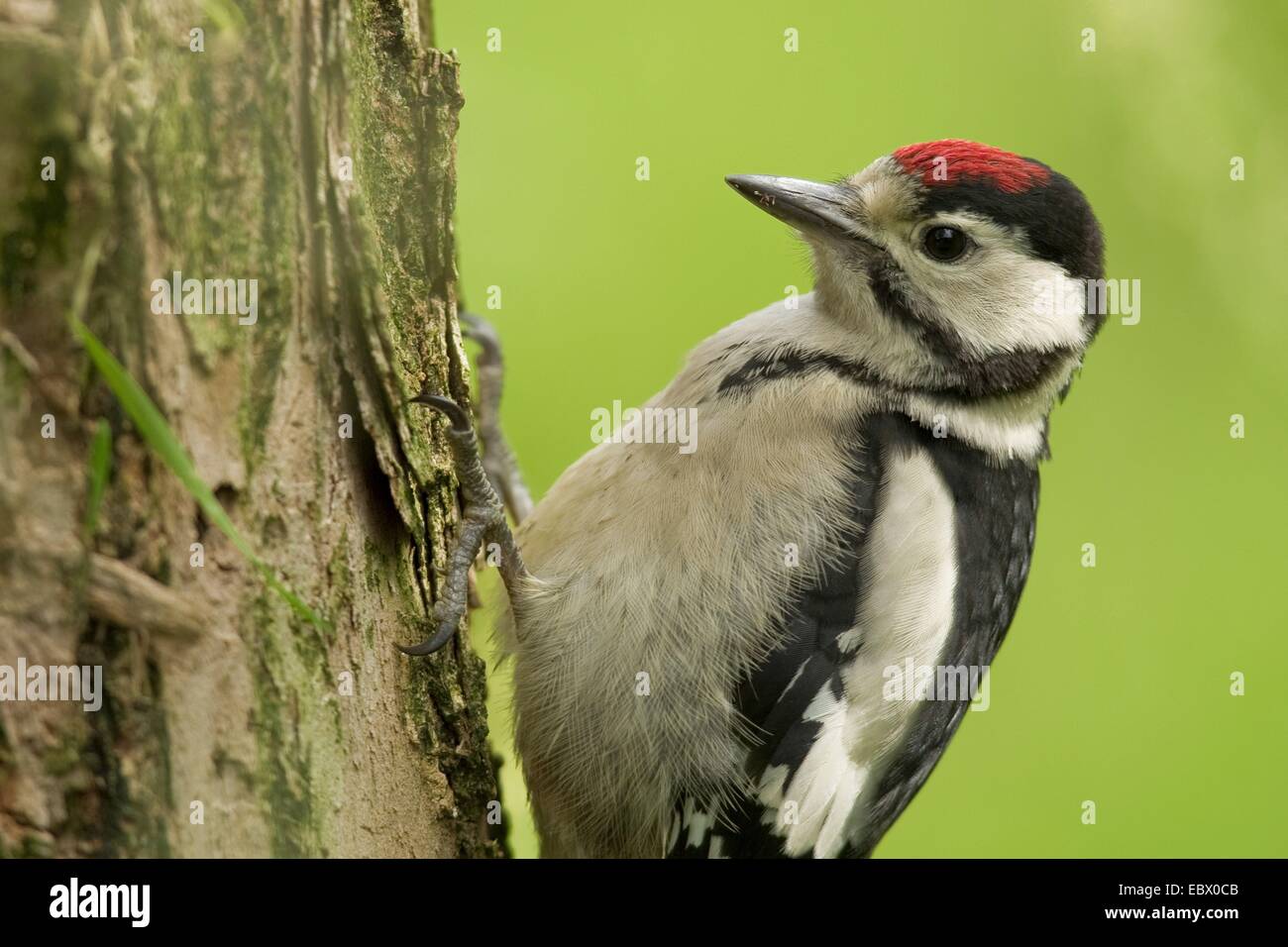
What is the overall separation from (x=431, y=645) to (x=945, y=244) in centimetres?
144

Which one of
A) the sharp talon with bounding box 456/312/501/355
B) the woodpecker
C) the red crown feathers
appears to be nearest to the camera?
the woodpecker

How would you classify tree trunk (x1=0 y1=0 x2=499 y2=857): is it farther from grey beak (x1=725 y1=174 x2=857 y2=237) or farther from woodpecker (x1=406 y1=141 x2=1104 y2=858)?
grey beak (x1=725 y1=174 x2=857 y2=237)

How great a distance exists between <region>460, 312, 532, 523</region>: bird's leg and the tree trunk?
1.22 m

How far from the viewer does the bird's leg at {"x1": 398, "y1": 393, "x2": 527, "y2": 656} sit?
6.97ft

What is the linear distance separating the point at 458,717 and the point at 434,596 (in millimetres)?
219

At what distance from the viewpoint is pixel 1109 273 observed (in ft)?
11.5

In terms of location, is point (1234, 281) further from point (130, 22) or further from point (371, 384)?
point (130, 22)

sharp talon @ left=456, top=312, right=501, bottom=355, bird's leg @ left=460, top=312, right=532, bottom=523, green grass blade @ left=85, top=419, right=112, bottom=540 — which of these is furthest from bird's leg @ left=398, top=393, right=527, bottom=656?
sharp talon @ left=456, top=312, right=501, bottom=355

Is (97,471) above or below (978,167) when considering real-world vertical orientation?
below

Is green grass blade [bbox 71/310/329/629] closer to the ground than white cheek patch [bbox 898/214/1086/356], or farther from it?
closer to the ground

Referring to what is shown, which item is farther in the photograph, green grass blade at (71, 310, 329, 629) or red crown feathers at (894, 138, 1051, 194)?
red crown feathers at (894, 138, 1051, 194)

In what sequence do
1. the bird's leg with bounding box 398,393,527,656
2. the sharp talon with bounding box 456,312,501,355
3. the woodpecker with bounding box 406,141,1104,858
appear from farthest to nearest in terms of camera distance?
the sharp talon with bounding box 456,312,501,355
the woodpecker with bounding box 406,141,1104,858
the bird's leg with bounding box 398,393,527,656

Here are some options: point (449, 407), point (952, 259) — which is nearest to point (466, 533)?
point (449, 407)

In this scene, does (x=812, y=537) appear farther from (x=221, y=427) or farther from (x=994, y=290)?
(x=221, y=427)
